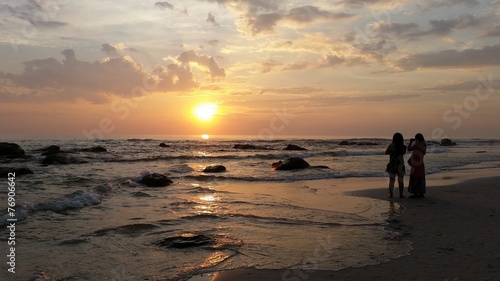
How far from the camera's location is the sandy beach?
18.4ft

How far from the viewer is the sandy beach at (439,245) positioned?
18.4ft

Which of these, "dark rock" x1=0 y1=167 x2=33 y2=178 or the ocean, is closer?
the ocean

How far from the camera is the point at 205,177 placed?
20.4 meters

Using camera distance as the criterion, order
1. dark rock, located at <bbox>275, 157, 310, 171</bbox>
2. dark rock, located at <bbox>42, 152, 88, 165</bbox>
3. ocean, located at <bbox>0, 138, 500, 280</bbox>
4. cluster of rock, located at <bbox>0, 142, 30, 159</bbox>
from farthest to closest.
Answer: cluster of rock, located at <bbox>0, 142, 30, 159</bbox> → dark rock, located at <bbox>42, 152, 88, 165</bbox> → dark rock, located at <bbox>275, 157, 310, 171</bbox> → ocean, located at <bbox>0, 138, 500, 280</bbox>

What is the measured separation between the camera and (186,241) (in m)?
7.41

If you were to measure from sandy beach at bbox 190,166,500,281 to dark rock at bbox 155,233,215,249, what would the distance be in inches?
63.0

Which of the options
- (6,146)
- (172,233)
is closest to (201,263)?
(172,233)

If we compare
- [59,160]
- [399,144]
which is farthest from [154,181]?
[59,160]

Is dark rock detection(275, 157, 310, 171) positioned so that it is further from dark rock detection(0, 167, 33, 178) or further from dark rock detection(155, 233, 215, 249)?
dark rock detection(155, 233, 215, 249)

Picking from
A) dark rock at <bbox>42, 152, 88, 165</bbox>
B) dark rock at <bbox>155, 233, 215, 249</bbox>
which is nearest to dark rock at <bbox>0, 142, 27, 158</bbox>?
dark rock at <bbox>42, 152, 88, 165</bbox>

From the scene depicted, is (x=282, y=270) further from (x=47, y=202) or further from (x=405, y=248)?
(x=47, y=202)

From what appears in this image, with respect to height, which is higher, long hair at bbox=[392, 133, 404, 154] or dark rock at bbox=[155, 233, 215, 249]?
long hair at bbox=[392, 133, 404, 154]

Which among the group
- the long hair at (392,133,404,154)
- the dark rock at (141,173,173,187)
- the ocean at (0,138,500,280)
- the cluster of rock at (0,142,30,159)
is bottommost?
the ocean at (0,138,500,280)

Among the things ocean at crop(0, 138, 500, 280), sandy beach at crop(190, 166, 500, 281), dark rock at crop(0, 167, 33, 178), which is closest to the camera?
sandy beach at crop(190, 166, 500, 281)
